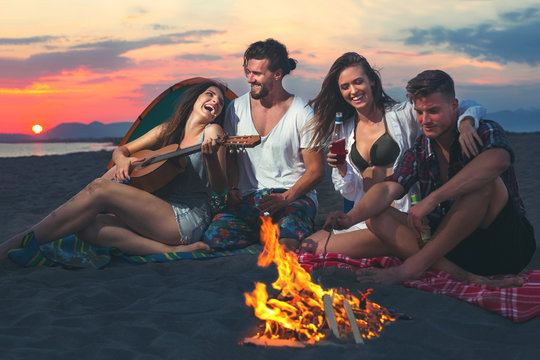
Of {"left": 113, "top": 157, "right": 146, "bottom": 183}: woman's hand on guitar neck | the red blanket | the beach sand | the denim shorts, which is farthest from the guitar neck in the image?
the red blanket

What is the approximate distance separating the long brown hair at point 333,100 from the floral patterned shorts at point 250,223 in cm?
59

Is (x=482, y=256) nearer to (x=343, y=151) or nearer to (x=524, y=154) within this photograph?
(x=343, y=151)

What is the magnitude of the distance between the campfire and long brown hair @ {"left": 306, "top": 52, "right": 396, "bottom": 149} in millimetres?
1945

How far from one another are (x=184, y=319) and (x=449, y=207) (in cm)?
201

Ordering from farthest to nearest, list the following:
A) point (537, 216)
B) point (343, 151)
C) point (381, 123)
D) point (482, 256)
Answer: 1. point (537, 216)
2. point (381, 123)
3. point (343, 151)
4. point (482, 256)

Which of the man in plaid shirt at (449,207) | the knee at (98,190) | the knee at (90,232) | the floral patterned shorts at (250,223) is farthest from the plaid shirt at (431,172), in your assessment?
the knee at (90,232)

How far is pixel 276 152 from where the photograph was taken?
16.2 feet

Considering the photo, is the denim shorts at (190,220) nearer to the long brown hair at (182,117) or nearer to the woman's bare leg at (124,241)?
the woman's bare leg at (124,241)

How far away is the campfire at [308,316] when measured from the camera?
277 centimetres

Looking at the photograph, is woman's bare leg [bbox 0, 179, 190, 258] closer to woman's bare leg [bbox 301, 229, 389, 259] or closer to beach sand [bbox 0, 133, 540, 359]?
beach sand [bbox 0, 133, 540, 359]

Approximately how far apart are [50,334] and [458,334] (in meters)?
2.21

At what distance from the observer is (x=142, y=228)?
15.2 ft

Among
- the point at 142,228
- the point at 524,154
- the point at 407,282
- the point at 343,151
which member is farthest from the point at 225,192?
the point at 524,154

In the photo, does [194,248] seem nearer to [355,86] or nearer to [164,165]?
[164,165]
